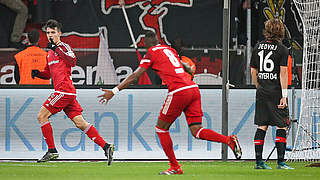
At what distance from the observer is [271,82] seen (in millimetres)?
10797

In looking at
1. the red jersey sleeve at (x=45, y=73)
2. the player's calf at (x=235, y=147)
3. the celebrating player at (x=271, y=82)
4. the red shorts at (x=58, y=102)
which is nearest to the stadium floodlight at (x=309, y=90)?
the celebrating player at (x=271, y=82)

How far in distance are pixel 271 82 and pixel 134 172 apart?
7.24 feet

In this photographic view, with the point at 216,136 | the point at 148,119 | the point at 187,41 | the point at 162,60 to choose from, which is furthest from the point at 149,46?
the point at 187,41

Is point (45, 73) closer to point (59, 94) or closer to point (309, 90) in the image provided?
point (59, 94)

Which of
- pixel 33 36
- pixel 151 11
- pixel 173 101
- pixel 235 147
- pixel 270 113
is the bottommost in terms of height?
pixel 235 147

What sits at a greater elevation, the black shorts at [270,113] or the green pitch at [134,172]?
the black shorts at [270,113]

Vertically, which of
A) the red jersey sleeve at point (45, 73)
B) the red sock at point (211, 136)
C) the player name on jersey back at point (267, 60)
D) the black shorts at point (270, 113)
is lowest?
the red sock at point (211, 136)

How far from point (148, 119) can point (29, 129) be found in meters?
2.01

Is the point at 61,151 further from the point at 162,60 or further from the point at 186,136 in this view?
the point at 162,60

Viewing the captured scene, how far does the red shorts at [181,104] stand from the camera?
9.72 metres

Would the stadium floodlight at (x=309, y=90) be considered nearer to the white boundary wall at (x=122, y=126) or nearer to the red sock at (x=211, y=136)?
the white boundary wall at (x=122, y=126)

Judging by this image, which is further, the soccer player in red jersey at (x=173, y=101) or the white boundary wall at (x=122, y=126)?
the white boundary wall at (x=122, y=126)

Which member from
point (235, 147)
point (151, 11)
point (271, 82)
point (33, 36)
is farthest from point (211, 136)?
point (151, 11)

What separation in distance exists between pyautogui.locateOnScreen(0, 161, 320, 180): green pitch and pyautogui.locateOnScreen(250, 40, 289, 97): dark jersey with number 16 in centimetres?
110
